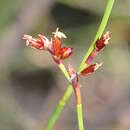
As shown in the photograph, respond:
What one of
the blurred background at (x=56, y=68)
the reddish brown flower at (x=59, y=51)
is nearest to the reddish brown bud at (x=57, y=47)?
the reddish brown flower at (x=59, y=51)

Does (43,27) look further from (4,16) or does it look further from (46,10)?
(4,16)

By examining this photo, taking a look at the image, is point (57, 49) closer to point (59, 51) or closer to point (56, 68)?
point (59, 51)

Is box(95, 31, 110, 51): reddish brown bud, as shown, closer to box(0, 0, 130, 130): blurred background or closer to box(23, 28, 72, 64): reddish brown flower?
box(23, 28, 72, 64): reddish brown flower

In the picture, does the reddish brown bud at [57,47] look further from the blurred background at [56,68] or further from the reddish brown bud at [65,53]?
the blurred background at [56,68]

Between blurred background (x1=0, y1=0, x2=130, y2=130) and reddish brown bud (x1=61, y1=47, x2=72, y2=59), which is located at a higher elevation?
blurred background (x1=0, y1=0, x2=130, y2=130)

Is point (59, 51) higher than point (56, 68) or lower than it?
lower

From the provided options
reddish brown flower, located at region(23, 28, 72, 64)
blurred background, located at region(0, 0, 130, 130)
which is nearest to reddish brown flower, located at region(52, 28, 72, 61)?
reddish brown flower, located at region(23, 28, 72, 64)

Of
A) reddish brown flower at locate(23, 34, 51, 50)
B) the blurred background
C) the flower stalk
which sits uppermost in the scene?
the blurred background

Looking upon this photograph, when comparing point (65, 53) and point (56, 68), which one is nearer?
point (65, 53)

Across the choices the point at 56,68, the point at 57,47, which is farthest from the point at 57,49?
the point at 56,68
